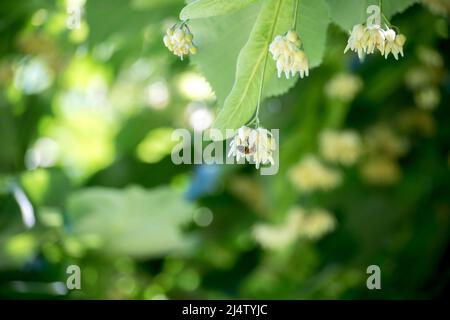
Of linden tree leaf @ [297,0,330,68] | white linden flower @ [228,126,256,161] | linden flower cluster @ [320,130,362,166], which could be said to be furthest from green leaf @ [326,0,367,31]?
linden flower cluster @ [320,130,362,166]

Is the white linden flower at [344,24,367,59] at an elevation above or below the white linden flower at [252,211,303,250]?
below

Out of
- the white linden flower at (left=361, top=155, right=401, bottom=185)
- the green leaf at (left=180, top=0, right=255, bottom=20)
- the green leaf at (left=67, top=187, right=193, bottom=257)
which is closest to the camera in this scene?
the green leaf at (left=180, top=0, right=255, bottom=20)

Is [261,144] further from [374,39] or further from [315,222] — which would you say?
[315,222]

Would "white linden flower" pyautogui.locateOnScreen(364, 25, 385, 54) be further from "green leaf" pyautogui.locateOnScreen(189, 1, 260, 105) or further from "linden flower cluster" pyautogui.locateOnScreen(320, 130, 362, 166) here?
"linden flower cluster" pyautogui.locateOnScreen(320, 130, 362, 166)

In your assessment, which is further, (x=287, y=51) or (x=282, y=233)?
(x=282, y=233)

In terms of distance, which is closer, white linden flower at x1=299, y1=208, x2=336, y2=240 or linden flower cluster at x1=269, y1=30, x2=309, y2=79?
linden flower cluster at x1=269, y1=30, x2=309, y2=79

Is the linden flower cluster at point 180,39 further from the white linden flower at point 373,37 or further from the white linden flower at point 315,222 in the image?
the white linden flower at point 315,222

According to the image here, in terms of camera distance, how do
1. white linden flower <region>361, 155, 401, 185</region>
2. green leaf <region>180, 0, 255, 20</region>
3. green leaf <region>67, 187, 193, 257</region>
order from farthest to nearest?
white linden flower <region>361, 155, 401, 185</region>, green leaf <region>67, 187, 193, 257</region>, green leaf <region>180, 0, 255, 20</region>

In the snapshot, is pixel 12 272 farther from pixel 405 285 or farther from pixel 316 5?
pixel 316 5

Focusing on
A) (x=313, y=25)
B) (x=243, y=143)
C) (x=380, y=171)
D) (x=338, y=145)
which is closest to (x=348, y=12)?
(x=313, y=25)
